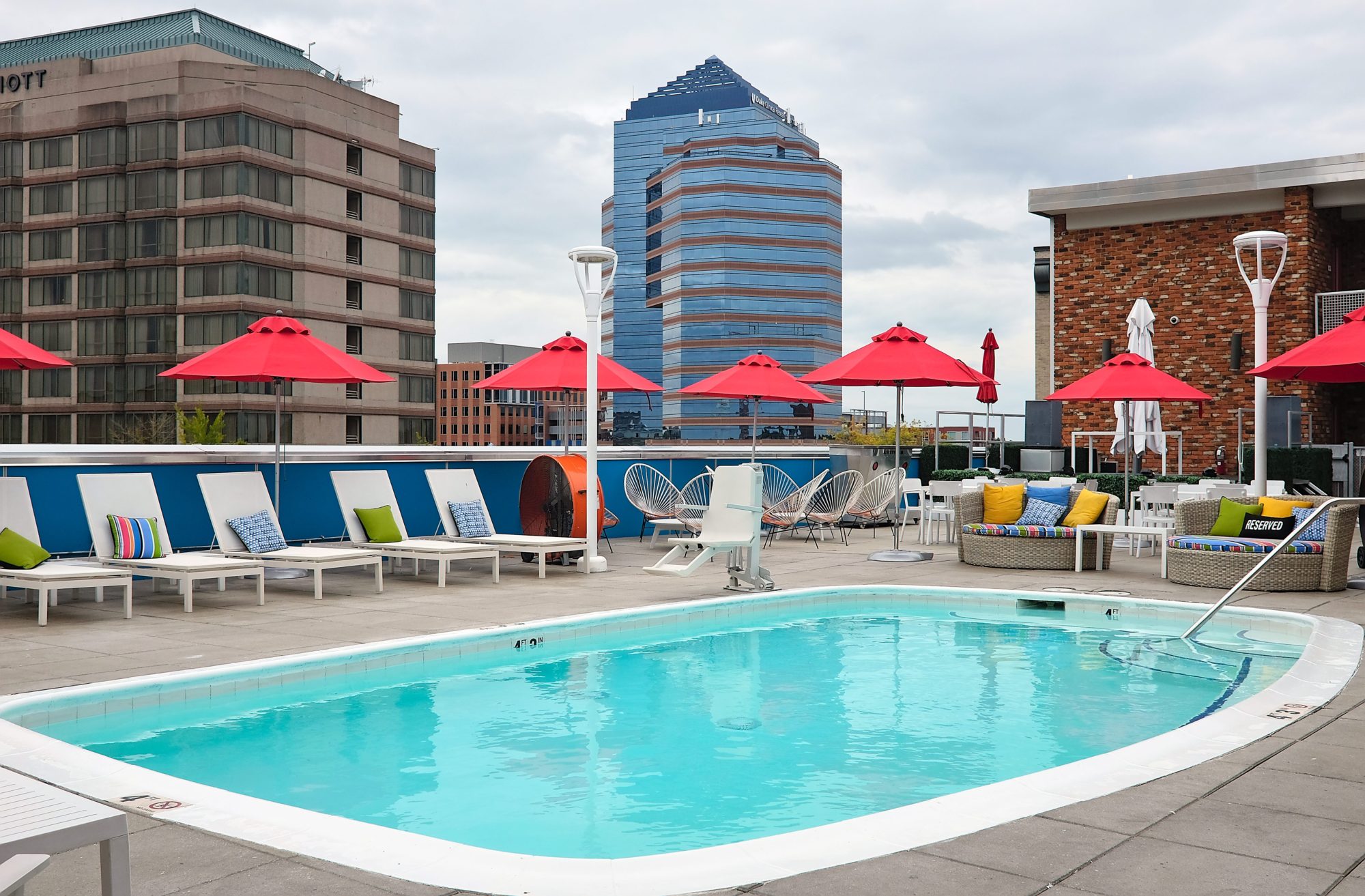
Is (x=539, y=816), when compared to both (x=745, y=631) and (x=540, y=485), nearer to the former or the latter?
(x=745, y=631)

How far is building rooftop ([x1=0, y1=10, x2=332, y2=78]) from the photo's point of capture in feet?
212

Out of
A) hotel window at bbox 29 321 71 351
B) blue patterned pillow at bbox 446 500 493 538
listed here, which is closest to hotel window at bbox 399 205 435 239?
hotel window at bbox 29 321 71 351

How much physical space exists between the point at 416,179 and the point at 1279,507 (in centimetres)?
6134

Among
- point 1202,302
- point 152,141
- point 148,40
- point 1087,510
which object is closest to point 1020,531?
point 1087,510

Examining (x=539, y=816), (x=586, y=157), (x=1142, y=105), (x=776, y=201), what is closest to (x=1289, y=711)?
(x=539, y=816)

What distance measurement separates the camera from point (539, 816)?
4281 millimetres

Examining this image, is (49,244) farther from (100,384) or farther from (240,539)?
(240,539)

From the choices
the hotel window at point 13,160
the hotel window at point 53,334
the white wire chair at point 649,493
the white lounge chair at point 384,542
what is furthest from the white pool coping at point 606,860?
the hotel window at point 13,160

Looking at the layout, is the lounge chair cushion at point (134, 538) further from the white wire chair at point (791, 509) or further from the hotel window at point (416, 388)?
the hotel window at point (416, 388)

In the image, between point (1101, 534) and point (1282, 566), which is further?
point (1101, 534)

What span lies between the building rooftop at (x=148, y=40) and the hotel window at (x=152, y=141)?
27.9 ft

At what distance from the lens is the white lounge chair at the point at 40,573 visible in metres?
7.66

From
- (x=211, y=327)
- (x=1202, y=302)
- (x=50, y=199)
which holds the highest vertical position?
(x=50, y=199)

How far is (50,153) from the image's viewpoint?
59.0 m
